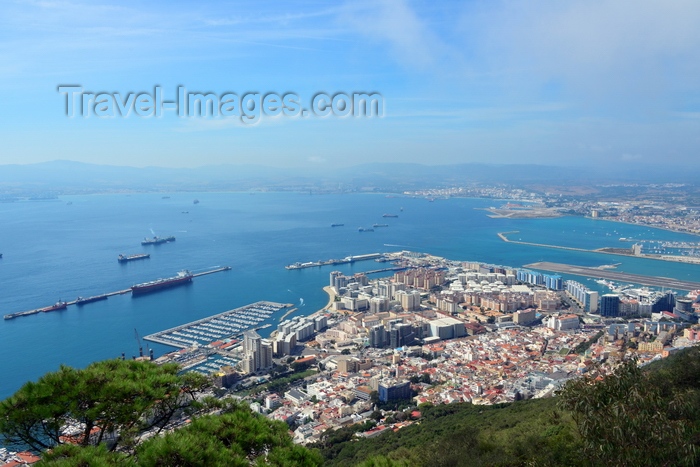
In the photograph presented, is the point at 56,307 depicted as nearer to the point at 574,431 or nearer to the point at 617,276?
the point at 574,431

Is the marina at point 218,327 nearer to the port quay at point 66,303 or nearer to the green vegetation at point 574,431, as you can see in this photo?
the port quay at point 66,303

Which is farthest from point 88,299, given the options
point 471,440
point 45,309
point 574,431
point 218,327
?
point 574,431

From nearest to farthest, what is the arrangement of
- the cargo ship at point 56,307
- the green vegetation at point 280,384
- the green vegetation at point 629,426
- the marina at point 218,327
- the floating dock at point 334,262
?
1. the green vegetation at point 629,426
2. the green vegetation at point 280,384
3. the marina at point 218,327
4. the cargo ship at point 56,307
5. the floating dock at point 334,262

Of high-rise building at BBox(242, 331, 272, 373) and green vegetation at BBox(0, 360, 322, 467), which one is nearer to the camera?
green vegetation at BBox(0, 360, 322, 467)

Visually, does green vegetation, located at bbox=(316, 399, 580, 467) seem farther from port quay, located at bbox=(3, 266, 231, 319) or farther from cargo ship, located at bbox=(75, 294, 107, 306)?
cargo ship, located at bbox=(75, 294, 107, 306)

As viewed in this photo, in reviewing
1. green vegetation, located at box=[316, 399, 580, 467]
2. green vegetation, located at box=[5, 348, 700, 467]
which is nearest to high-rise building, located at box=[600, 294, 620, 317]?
green vegetation, located at box=[316, 399, 580, 467]

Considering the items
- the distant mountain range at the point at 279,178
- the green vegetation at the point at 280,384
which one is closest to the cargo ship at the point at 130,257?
the green vegetation at the point at 280,384
